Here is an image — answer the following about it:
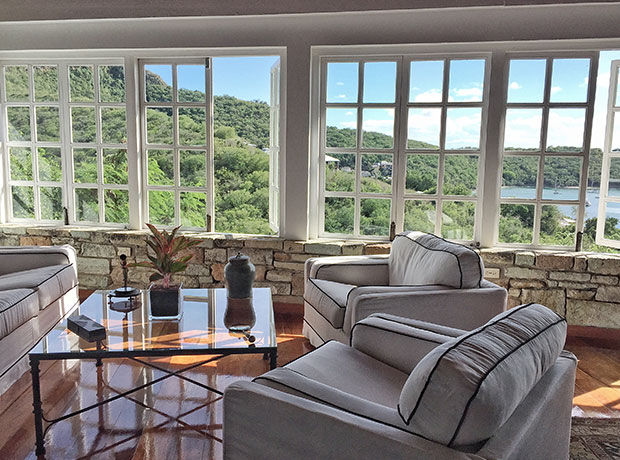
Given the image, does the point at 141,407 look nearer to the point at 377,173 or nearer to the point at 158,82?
the point at 377,173

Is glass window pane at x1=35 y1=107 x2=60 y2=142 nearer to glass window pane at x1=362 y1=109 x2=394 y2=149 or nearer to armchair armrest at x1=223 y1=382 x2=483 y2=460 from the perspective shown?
glass window pane at x1=362 y1=109 x2=394 y2=149

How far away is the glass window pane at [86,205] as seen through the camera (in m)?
4.68

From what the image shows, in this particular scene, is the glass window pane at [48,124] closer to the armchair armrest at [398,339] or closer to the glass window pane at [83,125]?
the glass window pane at [83,125]

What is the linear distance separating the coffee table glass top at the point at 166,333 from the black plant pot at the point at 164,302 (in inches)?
2.2

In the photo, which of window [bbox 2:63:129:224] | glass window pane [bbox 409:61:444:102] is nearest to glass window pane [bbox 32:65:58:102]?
window [bbox 2:63:129:224]

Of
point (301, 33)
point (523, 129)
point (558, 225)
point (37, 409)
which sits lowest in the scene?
point (37, 409)

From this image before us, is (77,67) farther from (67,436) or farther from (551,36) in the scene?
(551,36)

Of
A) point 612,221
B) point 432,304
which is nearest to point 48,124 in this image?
point 432,304

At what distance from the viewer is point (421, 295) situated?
2852 millimetres

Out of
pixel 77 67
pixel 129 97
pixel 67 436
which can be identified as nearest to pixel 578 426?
pixel 67 436

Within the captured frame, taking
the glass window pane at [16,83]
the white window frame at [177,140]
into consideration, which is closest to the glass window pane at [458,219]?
the white window frame at [177,140]

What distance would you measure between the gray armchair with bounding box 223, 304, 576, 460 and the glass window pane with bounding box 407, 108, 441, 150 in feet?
8.79

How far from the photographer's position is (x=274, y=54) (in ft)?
13.9

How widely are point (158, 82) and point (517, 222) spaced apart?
3225 millimetres
